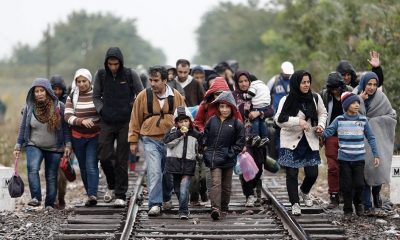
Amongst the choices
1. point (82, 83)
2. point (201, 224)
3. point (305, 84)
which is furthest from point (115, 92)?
point (305, 84)

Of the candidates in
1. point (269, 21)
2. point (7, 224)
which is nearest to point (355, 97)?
point (7, 224)

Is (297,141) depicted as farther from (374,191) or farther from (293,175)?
(374,191)

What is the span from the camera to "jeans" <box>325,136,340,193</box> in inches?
391

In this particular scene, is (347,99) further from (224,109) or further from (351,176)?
(224,109)

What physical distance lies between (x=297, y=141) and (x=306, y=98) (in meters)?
0.55

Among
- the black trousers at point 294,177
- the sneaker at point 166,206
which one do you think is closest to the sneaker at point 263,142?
the black trousers at point 294,177

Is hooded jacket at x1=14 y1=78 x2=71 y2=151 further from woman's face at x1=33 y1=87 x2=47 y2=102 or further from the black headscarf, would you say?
the black headscarf

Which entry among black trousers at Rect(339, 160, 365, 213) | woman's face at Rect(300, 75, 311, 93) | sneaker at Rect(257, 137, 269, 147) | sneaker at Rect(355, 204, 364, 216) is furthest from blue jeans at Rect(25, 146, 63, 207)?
sneaker at Rect(355, 204, 364, 216)

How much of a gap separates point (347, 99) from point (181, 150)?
7.07ft


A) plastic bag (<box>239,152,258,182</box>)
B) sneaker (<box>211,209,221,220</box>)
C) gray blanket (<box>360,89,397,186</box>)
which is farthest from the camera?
gray blanket (<box>360,89,397,186</box>)

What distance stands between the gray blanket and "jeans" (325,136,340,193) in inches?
17.2

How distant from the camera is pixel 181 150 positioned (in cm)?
920

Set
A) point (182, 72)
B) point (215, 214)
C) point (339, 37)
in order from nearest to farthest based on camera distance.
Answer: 1. point (215, 214)
2. point (182, 72)
3. point (339, 37)

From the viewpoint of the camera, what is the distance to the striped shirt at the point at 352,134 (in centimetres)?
930
